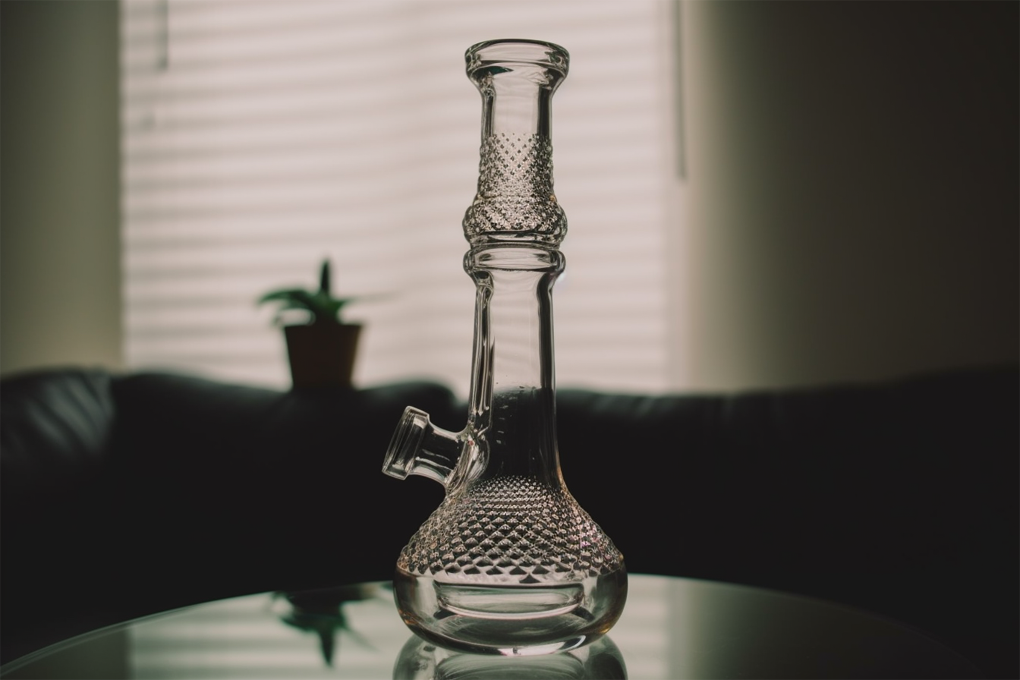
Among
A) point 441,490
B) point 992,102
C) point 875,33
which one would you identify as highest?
point 875,33

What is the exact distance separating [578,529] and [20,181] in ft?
7.47

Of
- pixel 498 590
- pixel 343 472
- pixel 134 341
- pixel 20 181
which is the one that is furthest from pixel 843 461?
pixel 20 181

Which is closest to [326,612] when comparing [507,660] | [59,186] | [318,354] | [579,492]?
[507,660]

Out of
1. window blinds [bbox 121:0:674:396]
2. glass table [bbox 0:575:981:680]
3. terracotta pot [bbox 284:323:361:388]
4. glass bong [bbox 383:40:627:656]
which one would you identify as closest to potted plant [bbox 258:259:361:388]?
terracotta pot [bbox 284:323:361:388]

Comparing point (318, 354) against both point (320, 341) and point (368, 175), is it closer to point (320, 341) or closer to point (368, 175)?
point (320, 341)

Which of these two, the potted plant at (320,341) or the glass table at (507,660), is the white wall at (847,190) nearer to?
the potted plant at (320,341)

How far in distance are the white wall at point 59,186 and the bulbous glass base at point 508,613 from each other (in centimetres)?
196

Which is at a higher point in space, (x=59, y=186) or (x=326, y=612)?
(x=59, y=186)

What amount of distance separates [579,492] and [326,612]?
2.11 ft

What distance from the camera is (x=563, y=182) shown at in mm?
1834

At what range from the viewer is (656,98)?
1814 millimetres

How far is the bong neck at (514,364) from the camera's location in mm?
556

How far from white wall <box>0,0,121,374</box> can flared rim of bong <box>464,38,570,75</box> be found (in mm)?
1945

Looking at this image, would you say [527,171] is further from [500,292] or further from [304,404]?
[304,404]
